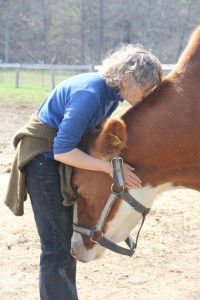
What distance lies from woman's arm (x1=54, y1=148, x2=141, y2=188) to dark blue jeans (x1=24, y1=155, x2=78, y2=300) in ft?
1.06

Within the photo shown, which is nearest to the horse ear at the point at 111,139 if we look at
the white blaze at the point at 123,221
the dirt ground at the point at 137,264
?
the white blaze at the point at 123,221

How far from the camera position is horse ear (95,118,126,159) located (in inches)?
99.7

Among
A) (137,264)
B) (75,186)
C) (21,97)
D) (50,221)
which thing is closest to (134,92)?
(75,186)

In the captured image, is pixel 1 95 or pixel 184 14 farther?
pixel 184 14

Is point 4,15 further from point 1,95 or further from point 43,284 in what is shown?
point 43,284

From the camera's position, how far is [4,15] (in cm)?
5269

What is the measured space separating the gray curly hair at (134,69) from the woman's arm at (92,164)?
403 millimetres

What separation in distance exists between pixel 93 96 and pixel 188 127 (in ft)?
1.69

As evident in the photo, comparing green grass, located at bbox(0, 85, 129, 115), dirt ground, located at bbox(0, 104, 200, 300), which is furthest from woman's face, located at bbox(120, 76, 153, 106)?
green grass, located at bbox(0, 85, 129, 115)

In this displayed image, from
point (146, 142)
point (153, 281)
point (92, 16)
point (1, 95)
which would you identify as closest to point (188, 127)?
point (146, 142)

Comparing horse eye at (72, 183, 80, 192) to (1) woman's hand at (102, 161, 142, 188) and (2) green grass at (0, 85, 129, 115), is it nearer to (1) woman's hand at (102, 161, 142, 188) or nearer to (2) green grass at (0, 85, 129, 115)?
(1) woman's hand at (102, 161, 142, 188)

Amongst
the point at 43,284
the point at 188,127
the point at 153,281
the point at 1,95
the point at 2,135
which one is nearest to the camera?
the point at 188,127

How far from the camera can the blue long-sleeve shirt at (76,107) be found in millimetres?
2725

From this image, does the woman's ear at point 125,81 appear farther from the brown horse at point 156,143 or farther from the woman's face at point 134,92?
the brown horse at point 156,143
